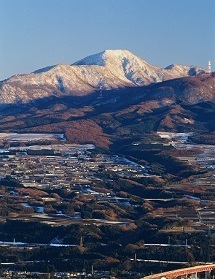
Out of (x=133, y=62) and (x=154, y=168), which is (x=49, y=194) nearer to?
(x=154, y=168)

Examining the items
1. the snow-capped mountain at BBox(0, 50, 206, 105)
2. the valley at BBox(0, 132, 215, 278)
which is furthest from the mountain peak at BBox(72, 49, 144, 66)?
the valley at BBox(0, 132, 215, 278)

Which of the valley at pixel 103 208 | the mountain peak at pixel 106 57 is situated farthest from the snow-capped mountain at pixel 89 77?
the valley at pixel 103 208

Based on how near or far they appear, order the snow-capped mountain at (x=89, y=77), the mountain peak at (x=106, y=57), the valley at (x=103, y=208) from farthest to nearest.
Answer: the mountain peak at (x=106, y=57), the snow-capped mountain at (x=89, y=77), the valley at (x=103, y=208)

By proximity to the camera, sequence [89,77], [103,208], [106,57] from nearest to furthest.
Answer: [103,208]
[89,77]
[106,57]

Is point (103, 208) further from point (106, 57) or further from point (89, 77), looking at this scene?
point (106, 57)

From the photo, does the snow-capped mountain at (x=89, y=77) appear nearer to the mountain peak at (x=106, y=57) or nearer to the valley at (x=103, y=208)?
the mountain peak at (x=106, y=57)

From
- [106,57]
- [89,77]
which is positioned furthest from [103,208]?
[106,57]

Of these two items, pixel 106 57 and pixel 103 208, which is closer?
pixel 103 208

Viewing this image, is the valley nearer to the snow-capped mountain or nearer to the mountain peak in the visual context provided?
the snow-capped mountain
